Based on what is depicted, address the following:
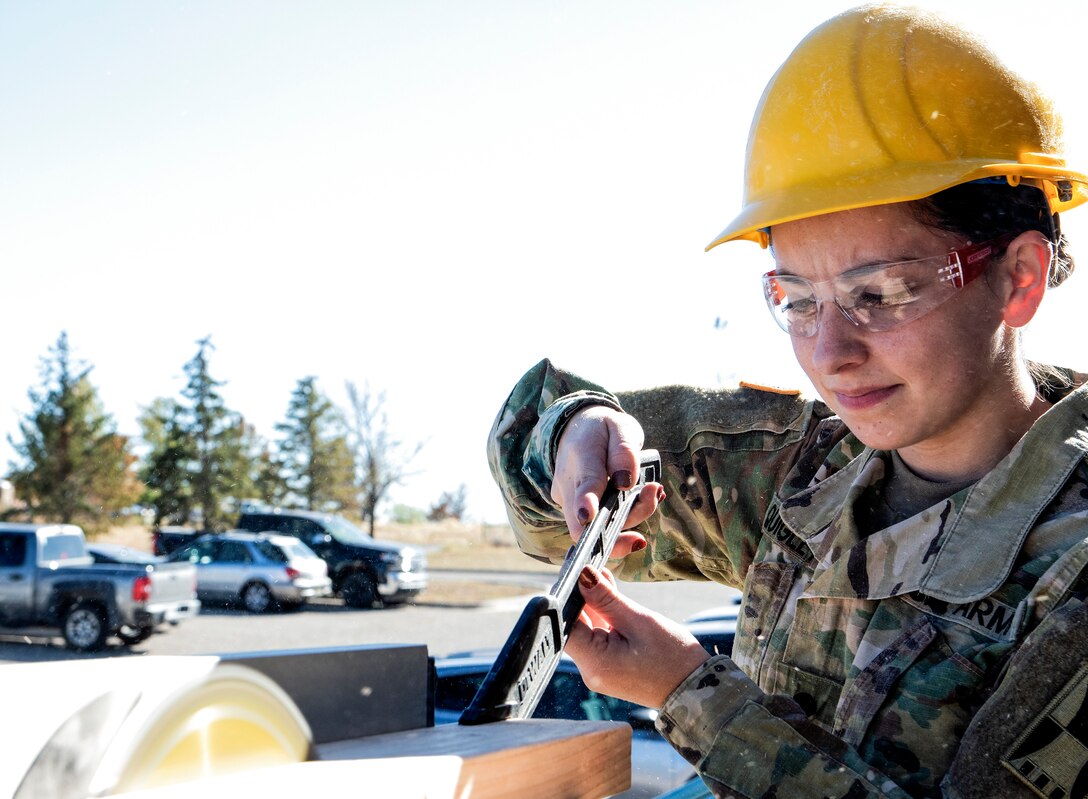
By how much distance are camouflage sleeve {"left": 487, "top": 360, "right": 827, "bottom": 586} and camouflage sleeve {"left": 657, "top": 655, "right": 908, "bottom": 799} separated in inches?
25.9

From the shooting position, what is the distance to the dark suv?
18.7 meters

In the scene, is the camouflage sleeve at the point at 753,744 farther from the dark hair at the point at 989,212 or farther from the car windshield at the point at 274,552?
the car windshield at the point at 274,552

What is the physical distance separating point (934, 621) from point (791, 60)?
3.51ft

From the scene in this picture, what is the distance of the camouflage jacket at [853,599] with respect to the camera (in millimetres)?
1215

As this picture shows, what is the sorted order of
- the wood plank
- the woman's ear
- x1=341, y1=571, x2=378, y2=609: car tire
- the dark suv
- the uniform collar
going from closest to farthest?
the wood plank, the uniform collar, the woman's ear, the dark suv, x1=341, y1=571, x2=378, y2=609: car tire

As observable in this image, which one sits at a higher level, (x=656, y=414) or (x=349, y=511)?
(x=656, y=414)

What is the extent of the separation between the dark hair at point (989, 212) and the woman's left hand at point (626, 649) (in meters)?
0.80

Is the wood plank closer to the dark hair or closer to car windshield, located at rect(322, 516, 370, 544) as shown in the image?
the dark hair

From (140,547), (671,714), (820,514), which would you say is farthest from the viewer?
(140,547)

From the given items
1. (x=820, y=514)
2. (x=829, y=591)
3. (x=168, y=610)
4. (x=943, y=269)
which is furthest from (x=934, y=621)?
(x=168, y=610)

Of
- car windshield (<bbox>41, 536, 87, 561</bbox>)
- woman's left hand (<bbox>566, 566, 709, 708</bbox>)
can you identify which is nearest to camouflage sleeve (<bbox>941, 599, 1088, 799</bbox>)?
woman's left hand (<bbox>566, 566, 709, 708</bbox>)

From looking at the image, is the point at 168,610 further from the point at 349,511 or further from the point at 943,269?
the point at 349,511

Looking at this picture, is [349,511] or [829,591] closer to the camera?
[829,591]

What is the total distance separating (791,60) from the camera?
6.24 feet
